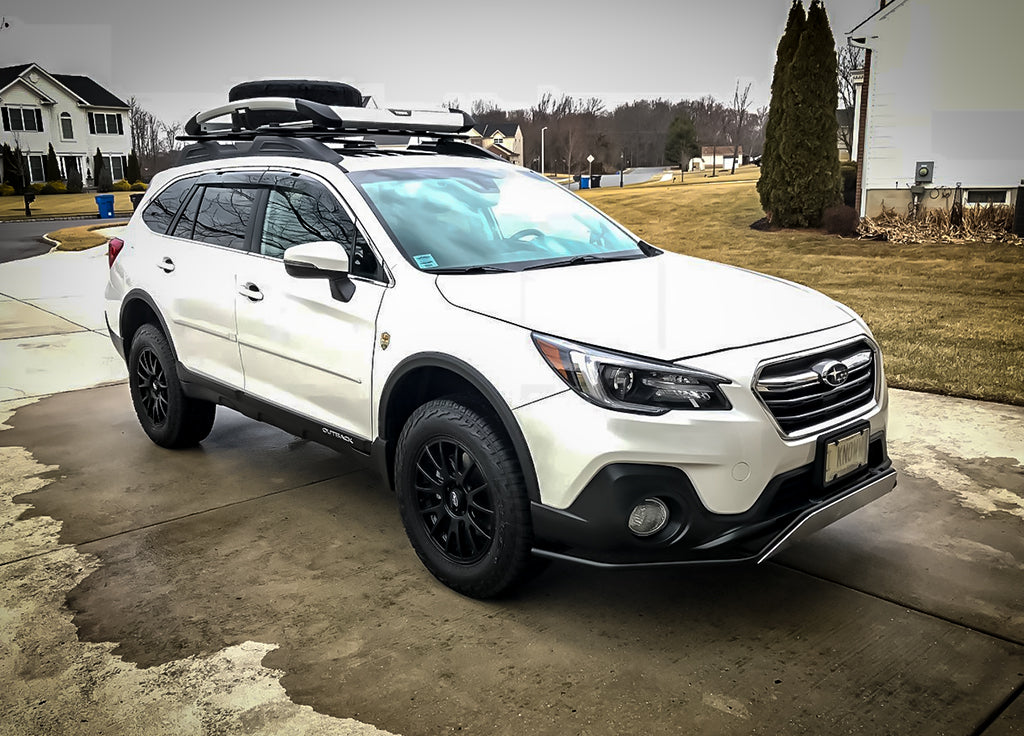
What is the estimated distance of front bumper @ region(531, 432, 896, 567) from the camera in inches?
117

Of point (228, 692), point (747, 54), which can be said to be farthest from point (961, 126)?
point (228, 692)

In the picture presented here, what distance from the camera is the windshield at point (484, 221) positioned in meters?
3.92

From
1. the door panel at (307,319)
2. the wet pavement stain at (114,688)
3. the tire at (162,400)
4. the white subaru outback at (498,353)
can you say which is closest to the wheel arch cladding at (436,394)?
the white subaru outback at (498,353)

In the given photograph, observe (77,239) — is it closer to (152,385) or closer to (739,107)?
(152,385)

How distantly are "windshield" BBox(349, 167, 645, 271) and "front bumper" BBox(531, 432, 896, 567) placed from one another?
48.7 inches

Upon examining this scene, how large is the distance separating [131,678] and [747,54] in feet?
104

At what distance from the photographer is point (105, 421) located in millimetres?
6289

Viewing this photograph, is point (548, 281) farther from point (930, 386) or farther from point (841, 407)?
point (930, 386)

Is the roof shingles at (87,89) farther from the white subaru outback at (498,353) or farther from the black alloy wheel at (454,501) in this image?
the black alloy wheel at (454,501)

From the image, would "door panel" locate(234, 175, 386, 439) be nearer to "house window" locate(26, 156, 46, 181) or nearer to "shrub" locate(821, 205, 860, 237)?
"shrub" locate(821, 205, 860, 237)

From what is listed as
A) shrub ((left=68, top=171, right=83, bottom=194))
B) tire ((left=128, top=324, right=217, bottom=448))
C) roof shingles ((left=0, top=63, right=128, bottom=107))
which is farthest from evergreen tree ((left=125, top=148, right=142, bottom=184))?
tire ((left=128, top=324, right=217, bottom=448))

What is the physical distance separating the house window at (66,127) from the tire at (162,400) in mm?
57741

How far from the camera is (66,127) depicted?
55.8m

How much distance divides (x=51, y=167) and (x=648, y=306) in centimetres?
5767
